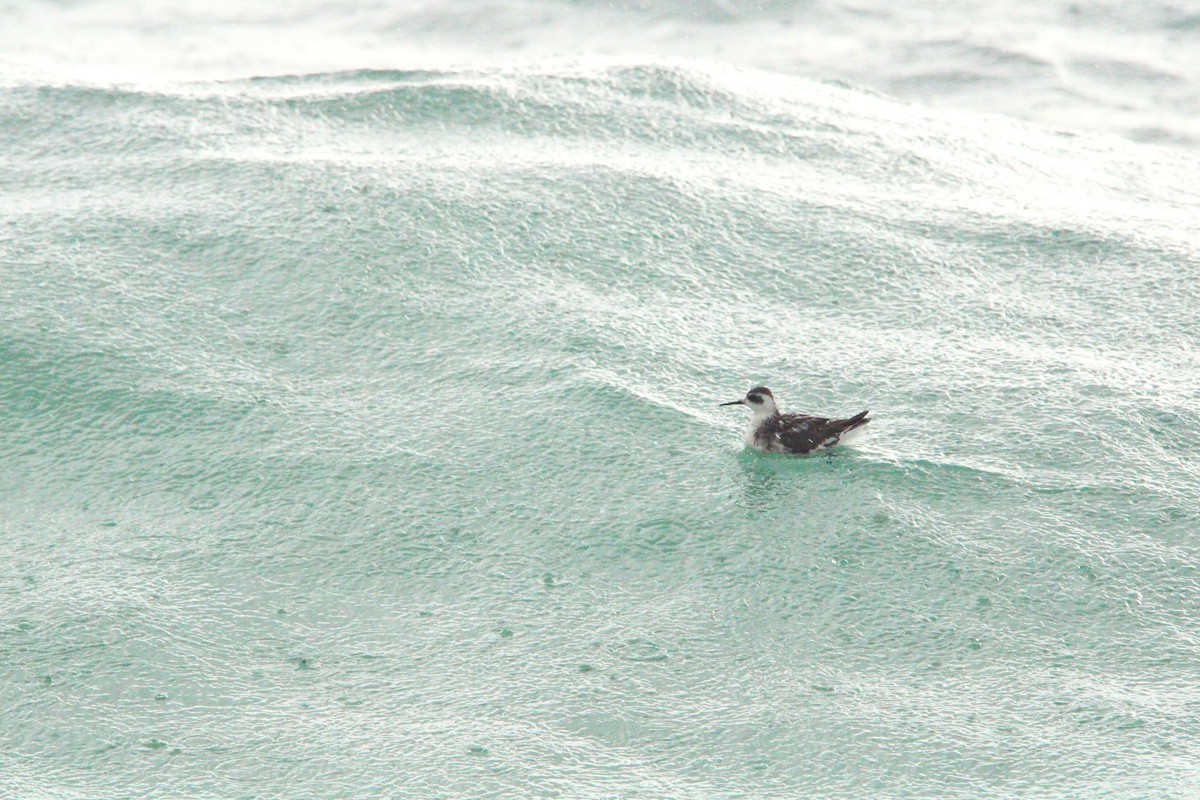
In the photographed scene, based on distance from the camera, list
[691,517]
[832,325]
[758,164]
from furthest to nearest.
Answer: [758,164], [832,325], [691,517]

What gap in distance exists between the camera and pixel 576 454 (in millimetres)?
5746

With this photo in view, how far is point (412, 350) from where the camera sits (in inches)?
254

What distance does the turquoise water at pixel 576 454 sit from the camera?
4391mm

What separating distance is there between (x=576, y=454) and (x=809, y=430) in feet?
3.18

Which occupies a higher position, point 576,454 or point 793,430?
point 793,430

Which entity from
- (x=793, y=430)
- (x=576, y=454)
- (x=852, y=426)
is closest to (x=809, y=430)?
(x=793, y=430)

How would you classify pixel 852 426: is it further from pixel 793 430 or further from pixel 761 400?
pixel 761 400

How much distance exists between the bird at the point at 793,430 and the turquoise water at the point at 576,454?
87mm

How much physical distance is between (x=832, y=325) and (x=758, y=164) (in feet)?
5.99

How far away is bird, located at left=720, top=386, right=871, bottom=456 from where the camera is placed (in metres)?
5.67

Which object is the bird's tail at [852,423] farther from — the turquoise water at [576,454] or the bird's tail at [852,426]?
the turquoise water at [576,454]

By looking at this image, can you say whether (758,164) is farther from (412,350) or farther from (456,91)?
(412,350)

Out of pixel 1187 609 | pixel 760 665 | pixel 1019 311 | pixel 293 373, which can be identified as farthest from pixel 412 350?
pixel 1187 609

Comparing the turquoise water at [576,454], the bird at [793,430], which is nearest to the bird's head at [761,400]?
the bird at [793,430]
